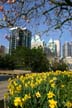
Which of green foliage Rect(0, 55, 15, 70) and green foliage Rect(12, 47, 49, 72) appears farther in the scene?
green foliage Rect(0, 55, 15, 70)

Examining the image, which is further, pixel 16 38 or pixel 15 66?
pixel 15 66

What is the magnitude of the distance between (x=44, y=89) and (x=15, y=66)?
88.4 metres

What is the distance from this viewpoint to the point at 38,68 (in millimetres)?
77375

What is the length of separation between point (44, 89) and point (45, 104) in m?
0.75

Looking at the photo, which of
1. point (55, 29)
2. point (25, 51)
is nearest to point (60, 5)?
point (55, 29)

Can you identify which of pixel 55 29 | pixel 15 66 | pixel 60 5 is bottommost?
pixel 15 66

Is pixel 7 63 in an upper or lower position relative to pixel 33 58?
lower

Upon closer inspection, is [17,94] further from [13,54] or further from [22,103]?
[13,54]

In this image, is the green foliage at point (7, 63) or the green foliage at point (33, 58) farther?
the green foliage at point (7, 63)

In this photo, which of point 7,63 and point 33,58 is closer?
point 33,58

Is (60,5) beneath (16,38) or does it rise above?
above

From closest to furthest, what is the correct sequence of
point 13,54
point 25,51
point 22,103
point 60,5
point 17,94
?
point 22,103 < point 17,94 < point 60,5 < point 25,51 < point 13,54

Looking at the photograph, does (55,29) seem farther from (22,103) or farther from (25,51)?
(25,51)

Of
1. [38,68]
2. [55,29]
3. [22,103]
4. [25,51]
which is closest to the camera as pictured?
[22,103]
